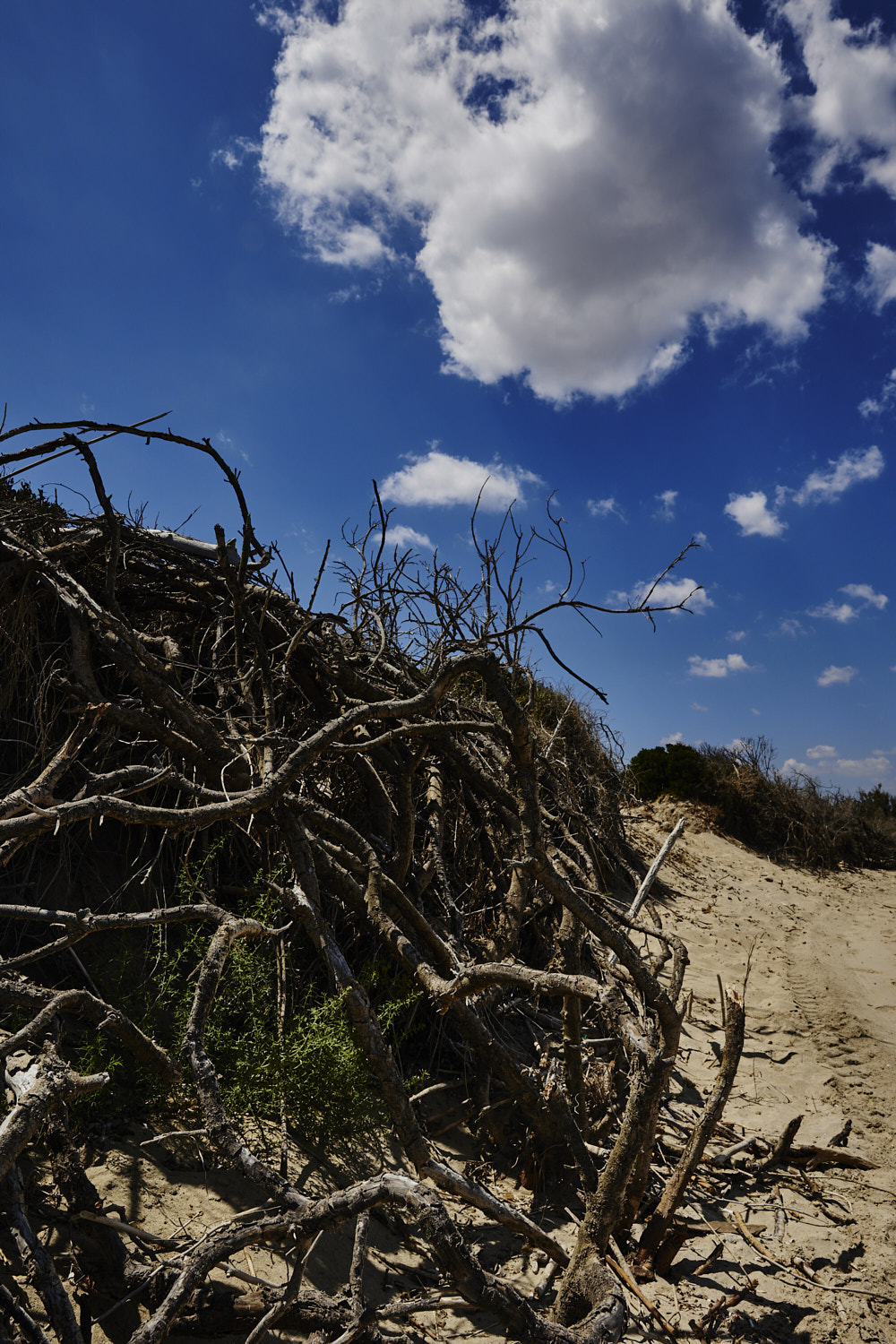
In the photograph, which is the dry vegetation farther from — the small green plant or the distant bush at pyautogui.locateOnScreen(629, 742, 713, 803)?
the distant bush at pyautogui.locateOnScreen(629, 742, 713, 803)

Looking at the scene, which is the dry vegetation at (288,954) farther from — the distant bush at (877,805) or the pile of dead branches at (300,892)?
the distant bush at (877,805)

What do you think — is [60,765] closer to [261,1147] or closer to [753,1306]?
[261,1147]

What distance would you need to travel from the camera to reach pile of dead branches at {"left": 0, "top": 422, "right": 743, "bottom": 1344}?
1.87 meters

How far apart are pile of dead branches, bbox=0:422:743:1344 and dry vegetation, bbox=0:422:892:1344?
0.6 inches

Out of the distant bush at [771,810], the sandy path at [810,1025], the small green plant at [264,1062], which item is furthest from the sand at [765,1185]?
the distant bush at [771,810]

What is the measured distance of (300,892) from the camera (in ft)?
10.00

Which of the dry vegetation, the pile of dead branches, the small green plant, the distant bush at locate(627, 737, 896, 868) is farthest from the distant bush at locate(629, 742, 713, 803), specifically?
the small green plant

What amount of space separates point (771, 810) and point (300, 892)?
12317 millimetres

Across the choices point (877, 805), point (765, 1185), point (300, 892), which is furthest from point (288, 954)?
point (877, 805)

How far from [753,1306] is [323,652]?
146 inches

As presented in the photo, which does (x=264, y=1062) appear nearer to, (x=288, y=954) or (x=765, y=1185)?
(x=288, y=954)

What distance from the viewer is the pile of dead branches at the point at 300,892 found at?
6.14 ft

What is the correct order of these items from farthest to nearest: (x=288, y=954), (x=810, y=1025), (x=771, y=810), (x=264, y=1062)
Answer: (x=771, y=810) < (x=810, y=1025) < (x=288, y=954) < (x=264, y=1062)

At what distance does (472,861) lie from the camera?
4.98 meters
